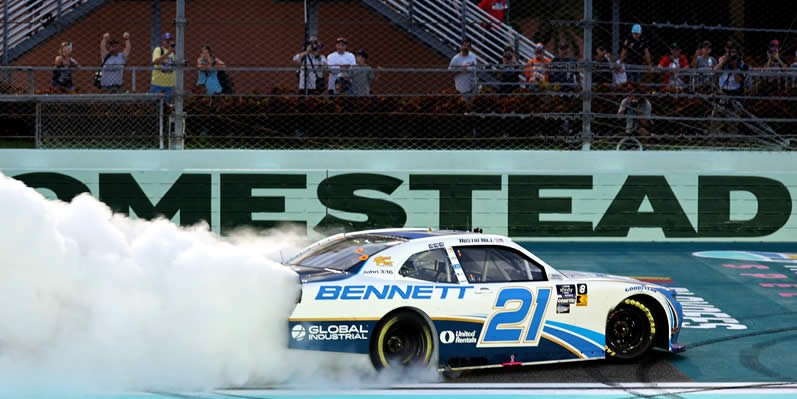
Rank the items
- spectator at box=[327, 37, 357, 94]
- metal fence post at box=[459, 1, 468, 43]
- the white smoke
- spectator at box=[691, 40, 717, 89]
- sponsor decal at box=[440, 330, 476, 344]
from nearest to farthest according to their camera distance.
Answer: the white smoke → sponsor decal at box=[440, 330, 476, 344] → spectator at box=[327, 37, 357, 94] → spectator at box=[691, 40, 717, 89] → metal fence post at box=[459, 1, 468, 43]

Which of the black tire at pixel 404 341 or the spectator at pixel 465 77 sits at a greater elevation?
the spectator at pixel 465 77

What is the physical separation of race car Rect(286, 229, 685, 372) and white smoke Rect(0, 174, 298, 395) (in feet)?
1.12

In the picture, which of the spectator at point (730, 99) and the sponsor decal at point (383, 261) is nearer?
the sponsor decal at point (383, 261)

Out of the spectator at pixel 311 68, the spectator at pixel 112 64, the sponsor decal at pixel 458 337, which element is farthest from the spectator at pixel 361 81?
the sponsor decal at pixel 458 337

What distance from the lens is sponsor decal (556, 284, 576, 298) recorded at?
25.9 feet

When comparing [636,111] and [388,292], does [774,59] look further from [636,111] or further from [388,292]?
[388,292]

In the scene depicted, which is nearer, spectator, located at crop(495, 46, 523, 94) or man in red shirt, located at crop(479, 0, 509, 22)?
spectator, located at crop(495, 46, 523, 94)

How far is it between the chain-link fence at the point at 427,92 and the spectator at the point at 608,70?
17 mm

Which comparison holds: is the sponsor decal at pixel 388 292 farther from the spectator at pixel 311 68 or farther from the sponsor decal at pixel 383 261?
the spectator at pixel 311 68

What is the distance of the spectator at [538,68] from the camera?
13.7 m

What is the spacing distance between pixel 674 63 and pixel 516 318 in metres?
8.94

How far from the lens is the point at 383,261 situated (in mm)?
7496

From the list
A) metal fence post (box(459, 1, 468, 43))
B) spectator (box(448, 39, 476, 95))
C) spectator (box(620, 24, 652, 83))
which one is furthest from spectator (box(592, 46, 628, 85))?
metal fence post (box(459, 1, 468, 43))

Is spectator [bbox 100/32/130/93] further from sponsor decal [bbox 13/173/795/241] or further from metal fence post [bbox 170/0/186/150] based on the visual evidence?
sponsor decal [bbox 13/173/795/241]
